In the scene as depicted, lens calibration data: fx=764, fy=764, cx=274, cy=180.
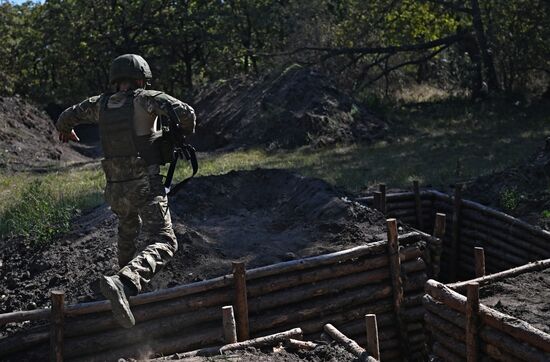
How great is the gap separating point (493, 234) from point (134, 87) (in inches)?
215

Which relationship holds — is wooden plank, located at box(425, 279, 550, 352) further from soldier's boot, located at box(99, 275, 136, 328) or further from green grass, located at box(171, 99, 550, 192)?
green grass, located at box(171, 99, 550, 192)

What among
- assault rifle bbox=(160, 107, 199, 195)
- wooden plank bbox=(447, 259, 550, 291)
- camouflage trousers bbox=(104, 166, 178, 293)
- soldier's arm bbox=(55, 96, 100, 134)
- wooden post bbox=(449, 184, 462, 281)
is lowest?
wooden post bbox=(449, 184, 462, 281)

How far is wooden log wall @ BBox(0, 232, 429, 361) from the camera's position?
20.6 ft

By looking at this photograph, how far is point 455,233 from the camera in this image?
35.8 feet

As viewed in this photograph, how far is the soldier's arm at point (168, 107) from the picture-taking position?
6562 mm

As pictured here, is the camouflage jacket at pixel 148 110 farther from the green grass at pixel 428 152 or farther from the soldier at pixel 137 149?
the green grass at pixel 428 152

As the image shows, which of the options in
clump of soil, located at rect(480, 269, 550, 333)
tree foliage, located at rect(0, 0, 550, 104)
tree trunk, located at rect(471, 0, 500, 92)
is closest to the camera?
clump of soil, located at rect(480, 269, 550, 333)

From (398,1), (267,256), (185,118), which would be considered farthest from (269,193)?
(398,1)

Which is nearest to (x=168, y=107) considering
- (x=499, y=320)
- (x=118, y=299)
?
(x=118, y=299)

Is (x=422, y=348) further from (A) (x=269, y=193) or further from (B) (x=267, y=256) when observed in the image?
(A) (x=269, y=193)

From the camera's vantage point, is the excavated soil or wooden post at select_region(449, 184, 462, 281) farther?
wooden post at select_region(449, 184, 462, 281)

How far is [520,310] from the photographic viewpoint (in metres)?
6.49

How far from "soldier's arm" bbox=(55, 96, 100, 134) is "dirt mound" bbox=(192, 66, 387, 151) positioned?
39.2ft

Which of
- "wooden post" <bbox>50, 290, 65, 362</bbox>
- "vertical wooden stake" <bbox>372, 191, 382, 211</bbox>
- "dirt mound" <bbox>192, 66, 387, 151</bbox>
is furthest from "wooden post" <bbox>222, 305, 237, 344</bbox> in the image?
"dirt mound" <bbox>192, 66, 387, 151</bbox>
